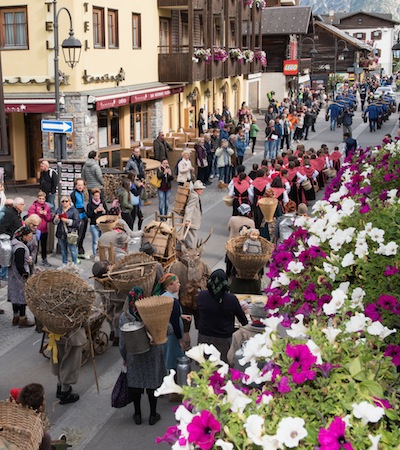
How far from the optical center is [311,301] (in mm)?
6312

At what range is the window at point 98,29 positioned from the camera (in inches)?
879

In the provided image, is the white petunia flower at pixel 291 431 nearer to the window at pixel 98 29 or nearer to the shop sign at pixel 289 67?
the window at pixel 98 29

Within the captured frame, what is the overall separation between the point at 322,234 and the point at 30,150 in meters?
17.4

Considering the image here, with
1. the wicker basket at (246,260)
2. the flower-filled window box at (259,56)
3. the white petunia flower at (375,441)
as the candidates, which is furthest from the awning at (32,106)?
the flower-filled window box at (259,56)

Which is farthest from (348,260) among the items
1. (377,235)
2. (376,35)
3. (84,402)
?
(376,35)

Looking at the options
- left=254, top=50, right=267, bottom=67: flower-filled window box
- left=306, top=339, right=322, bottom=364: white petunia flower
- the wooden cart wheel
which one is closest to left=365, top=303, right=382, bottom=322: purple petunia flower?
left=306, top=339, right=322, bottom=364: white petunia flower

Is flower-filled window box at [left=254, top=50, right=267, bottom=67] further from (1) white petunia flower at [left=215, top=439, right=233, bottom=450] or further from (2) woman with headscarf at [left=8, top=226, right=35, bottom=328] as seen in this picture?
(1) white petunia flower at [left=215, top=439, right=233, bottom=450]

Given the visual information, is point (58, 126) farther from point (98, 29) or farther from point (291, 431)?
point (291, 431)

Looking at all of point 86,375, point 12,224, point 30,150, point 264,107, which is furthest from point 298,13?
point 86,375

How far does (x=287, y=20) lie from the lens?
5272cm

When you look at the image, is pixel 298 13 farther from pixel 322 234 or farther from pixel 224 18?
pixel 322 234

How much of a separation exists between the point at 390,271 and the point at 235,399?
97.0 inches

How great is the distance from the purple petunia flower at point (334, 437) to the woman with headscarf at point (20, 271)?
783cm

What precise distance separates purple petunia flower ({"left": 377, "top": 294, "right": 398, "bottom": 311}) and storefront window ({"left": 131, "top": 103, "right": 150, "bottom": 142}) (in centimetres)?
2121
